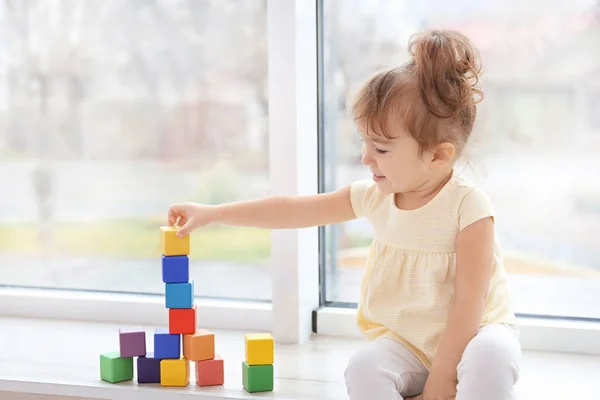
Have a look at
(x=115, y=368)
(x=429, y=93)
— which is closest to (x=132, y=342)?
(x=115, y=368)

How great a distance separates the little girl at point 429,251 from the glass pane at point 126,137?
1.35 ft

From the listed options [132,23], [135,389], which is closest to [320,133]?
[132,23]

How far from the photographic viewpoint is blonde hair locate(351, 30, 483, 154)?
1172 millimetres

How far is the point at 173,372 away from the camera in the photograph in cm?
131

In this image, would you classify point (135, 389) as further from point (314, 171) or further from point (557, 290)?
point (557, 290)

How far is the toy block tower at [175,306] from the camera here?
1.29m

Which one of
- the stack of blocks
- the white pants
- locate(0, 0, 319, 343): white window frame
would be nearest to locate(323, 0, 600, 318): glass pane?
locate(0, 0, 319, 343): white window frame

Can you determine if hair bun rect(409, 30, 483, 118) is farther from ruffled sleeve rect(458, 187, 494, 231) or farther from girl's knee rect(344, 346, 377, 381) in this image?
girl's knee rect(344, 346, 377, 381)

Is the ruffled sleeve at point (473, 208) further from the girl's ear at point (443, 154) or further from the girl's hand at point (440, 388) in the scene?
the girl's hand at point (440, 388)

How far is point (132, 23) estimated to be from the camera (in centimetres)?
171

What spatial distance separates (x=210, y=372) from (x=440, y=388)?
1.22ft

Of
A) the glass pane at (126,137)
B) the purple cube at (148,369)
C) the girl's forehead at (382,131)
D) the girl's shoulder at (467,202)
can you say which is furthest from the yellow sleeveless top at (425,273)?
the glass pane at (126,137)

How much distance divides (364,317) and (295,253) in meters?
0.24

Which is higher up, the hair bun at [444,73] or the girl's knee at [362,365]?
the hair bun at [444,73]
